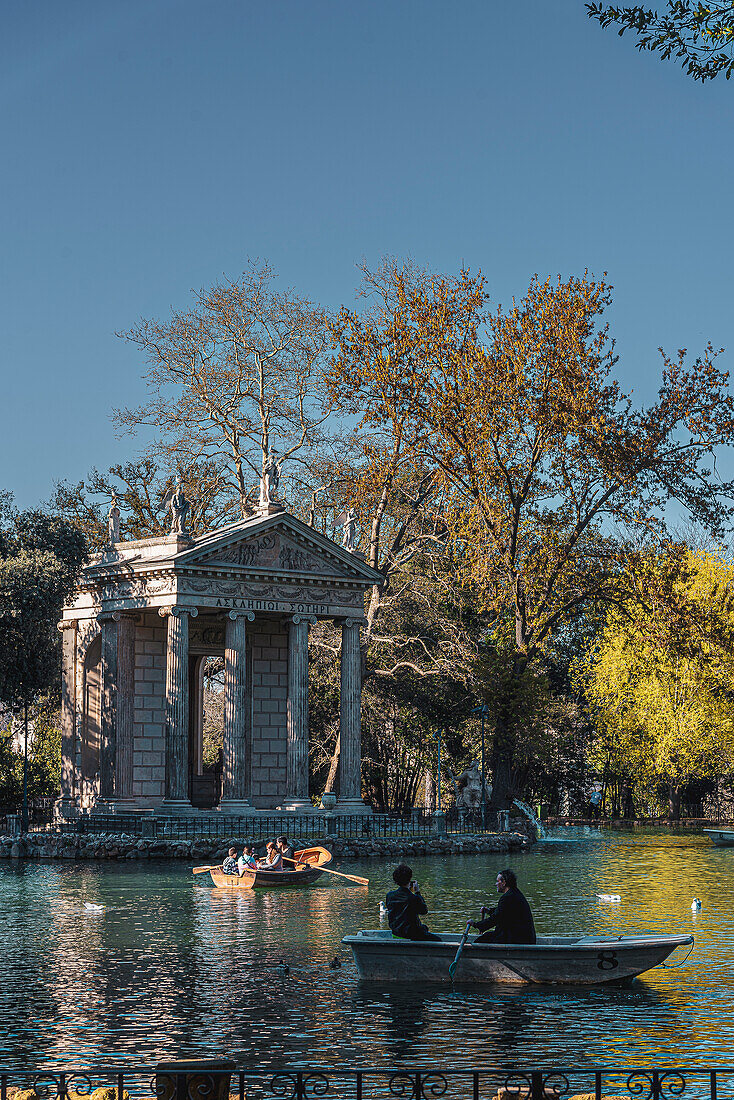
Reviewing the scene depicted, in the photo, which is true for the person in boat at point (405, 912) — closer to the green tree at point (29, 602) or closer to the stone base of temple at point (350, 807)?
the stone base of temple at point (350, 807)

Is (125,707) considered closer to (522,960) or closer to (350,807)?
→ (350,807)

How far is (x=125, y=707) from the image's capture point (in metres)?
51.1

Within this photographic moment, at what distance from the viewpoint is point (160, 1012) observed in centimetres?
1750

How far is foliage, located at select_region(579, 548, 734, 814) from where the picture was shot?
6456 cm

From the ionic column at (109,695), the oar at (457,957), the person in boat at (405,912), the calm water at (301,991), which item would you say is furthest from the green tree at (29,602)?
the oar at (457,957)

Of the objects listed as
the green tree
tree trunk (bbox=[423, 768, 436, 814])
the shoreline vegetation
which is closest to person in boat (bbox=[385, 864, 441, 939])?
the shoreline vegetation

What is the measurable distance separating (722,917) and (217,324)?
4144cm

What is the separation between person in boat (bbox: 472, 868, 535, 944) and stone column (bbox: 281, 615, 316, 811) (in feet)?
105

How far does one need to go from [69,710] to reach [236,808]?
32.1 ft

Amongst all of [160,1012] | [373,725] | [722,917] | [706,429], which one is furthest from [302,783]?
[160,1012]

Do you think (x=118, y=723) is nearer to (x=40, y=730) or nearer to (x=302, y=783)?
(x=302, y=783)

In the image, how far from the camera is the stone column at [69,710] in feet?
177

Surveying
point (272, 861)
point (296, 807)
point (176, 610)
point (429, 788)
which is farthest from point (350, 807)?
point (429, 788)

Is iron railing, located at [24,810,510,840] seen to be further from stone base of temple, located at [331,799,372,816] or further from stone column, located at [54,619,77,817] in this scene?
stone column, located at [54,619,77,817]
